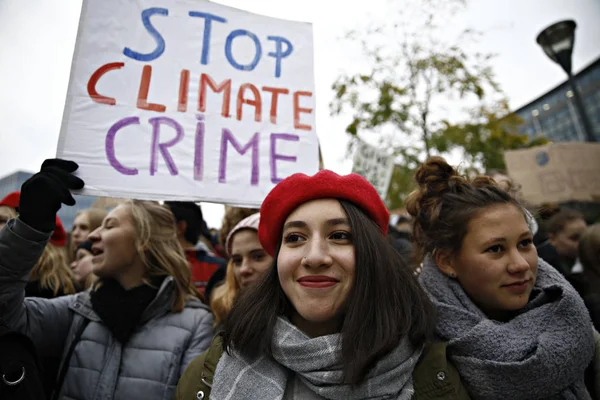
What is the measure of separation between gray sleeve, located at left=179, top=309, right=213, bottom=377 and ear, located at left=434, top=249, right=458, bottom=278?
1.23m

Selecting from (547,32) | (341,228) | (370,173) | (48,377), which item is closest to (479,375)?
(341,228)

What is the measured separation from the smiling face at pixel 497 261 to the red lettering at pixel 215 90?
55.7 inches

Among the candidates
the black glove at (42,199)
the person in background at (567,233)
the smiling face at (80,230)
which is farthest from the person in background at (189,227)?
the person in background at (567,233)

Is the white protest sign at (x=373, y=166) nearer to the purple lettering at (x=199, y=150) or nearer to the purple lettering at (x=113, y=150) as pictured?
the purple lettering at (x=199, y=150)

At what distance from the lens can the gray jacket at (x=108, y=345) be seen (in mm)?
1844

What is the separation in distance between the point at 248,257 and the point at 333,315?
105 centimetres

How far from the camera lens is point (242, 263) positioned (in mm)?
2438

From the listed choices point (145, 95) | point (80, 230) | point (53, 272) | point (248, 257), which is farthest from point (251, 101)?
point (80, 230)

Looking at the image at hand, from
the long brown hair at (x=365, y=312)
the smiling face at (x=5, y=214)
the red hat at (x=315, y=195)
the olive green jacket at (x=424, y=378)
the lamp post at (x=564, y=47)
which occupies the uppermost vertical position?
the lamp post at (x=564, y=47)

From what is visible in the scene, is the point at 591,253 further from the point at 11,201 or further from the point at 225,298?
the point at 11,201

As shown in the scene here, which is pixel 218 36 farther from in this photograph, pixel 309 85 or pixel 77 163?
pixel 77 163

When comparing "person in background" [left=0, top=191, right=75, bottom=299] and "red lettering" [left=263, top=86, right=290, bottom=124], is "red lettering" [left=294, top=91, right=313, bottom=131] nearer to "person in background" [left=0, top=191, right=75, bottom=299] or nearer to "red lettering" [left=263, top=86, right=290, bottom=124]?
"red lettering" [left=263, top=86, right=290, bottom=124]

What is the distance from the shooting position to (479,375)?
1.46 m

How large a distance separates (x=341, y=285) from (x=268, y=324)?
322 millimetres
